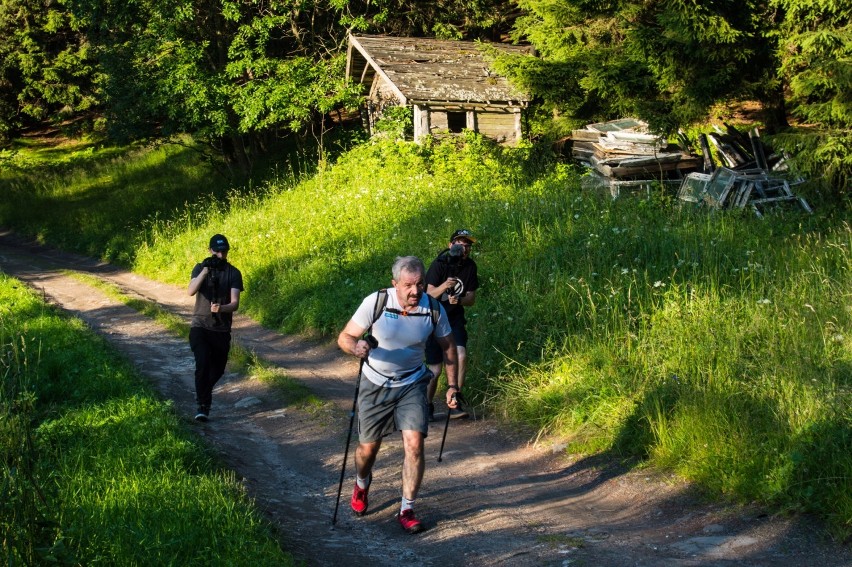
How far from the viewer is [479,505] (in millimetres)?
7148

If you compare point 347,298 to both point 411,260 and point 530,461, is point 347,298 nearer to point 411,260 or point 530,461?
point 530,461

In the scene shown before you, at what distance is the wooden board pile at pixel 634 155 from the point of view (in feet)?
59.4

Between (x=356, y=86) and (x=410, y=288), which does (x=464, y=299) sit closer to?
(x=410, y=288)

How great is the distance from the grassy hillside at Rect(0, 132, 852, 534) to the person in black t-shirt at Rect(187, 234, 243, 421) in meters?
2.87

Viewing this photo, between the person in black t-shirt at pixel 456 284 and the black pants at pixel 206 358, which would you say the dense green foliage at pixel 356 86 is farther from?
the black pants at pixel 206 358

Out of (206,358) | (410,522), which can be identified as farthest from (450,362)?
(206,358)

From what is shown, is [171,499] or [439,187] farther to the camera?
[439,187]

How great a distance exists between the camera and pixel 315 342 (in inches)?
547

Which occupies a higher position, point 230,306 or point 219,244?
point 219,244

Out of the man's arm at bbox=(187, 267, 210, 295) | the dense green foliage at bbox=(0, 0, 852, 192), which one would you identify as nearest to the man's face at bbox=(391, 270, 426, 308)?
the man's arm at bbox=(187, 267, 210, 295)

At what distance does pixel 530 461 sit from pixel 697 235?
15.7 ft

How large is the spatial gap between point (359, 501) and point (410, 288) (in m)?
1.76

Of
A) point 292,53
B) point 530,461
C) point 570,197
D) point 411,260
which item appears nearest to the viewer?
point 411,260

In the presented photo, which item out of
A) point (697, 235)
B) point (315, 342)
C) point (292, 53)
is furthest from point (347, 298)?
point (292, 53)
